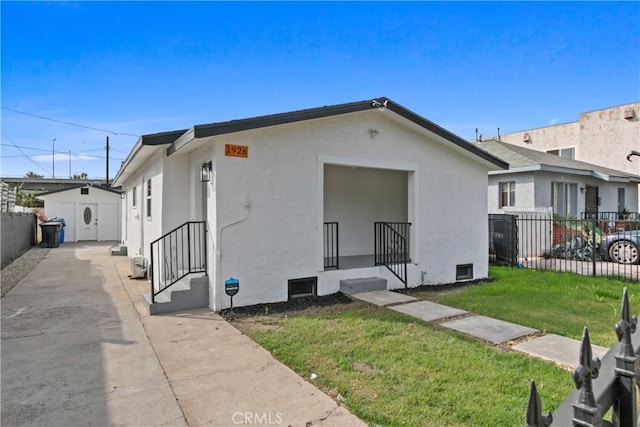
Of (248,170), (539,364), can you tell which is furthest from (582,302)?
(248,170)

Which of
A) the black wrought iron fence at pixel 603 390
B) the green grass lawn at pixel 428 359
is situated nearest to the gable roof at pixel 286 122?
the green grass lawn at pixel 428 359

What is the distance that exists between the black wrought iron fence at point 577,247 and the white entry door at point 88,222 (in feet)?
67.3

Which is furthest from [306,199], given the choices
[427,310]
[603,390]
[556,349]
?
[603,390]

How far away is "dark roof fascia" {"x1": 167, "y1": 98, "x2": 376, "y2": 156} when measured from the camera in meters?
5.72

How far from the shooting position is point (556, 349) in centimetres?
429

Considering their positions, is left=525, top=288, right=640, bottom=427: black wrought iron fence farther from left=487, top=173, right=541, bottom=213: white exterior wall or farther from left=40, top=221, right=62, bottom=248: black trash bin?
left=40, top=221, right=62, bottom=248: black trash bin

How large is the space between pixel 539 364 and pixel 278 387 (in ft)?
8.78

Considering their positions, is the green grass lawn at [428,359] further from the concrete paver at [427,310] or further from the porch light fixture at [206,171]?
the porch light fixture at [206,171]

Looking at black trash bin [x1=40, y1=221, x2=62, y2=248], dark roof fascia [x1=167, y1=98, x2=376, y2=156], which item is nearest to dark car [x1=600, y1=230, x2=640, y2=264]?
dark roof fascia [x1=167, y1=98, x2=376, y2=156]

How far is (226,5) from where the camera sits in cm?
888

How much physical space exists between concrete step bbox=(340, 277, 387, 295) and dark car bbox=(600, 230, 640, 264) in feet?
26.1

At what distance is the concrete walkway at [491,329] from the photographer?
4.18 m

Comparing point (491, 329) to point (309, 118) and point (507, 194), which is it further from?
point (507, 194)

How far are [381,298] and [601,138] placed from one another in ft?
74.2
